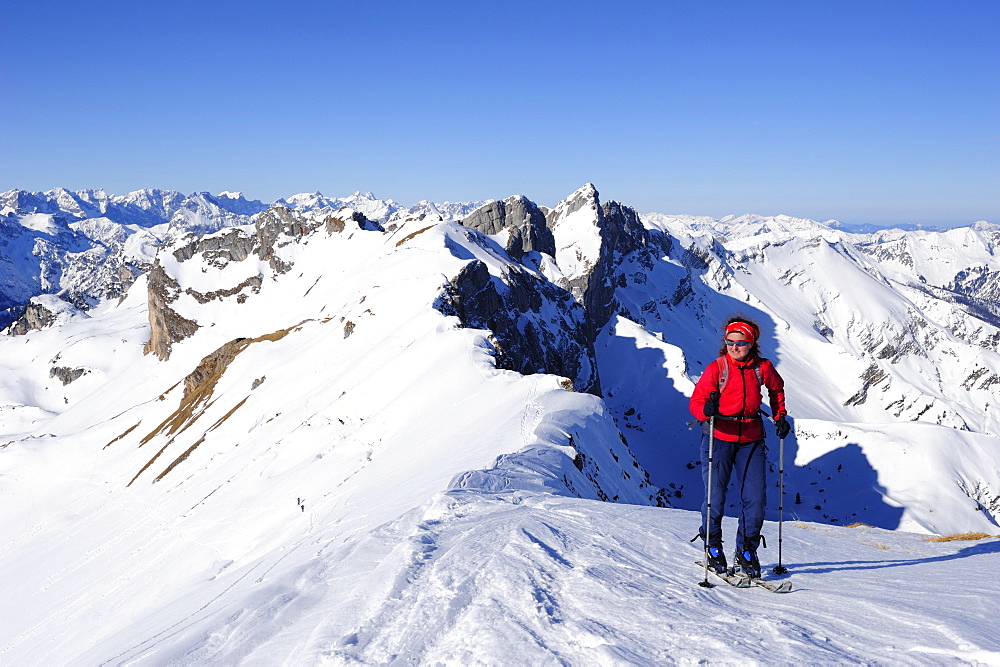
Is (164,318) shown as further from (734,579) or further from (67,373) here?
(734,579)

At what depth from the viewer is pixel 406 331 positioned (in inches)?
2002

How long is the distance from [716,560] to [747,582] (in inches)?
19.2

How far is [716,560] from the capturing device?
813cm

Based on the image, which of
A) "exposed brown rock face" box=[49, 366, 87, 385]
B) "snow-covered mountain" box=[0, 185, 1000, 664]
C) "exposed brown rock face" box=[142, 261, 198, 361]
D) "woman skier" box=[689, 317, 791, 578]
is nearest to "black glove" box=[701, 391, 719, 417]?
"woman skier" box=[689, 317, 791, 578]

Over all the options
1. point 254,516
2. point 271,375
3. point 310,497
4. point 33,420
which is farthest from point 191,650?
point 33,420

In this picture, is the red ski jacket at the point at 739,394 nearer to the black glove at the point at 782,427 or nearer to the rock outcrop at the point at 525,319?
the black glove at the point at 782,427

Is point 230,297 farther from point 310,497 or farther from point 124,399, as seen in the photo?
point 310,497

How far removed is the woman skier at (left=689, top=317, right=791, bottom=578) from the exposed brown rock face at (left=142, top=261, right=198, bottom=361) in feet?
423

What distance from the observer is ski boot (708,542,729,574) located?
805 centimetres

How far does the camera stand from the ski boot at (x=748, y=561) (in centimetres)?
793

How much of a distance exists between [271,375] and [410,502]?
159 feet

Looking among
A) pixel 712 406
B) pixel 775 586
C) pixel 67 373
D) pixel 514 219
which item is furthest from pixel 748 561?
pixel 67 373

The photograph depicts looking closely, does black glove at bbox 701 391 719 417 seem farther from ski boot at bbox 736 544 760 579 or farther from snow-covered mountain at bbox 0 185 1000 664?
snow-covered mountain at bbox 0 185 1000 664

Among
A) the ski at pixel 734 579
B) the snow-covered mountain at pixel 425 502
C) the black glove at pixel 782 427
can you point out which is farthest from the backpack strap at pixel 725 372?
the snow-covered mountain at pixel 425 502
